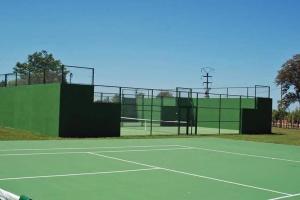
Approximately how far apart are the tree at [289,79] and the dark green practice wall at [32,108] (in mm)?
42130

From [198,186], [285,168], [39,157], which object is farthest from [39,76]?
[198,186]

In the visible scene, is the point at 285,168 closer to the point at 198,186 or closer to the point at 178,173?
the point at 178,173

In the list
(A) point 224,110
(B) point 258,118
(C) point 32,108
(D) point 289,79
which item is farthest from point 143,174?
(D) point 289,79

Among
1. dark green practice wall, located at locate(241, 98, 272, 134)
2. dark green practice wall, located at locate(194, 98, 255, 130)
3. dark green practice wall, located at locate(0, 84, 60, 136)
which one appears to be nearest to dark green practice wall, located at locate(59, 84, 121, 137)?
dark green practice wall, located at locate(0, 84, 60, 136)

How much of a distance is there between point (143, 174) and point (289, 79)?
5747cm

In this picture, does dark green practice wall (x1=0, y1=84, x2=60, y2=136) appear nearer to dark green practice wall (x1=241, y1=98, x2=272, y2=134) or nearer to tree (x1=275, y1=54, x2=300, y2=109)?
dark green practice wall (x1=241, y1=98, x2=272, y2=134)

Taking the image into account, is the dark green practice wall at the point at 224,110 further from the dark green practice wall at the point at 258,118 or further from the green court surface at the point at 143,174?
the green court surface at the point at 143,174

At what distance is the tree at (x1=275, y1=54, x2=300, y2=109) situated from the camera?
64.3 m

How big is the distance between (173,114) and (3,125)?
54.3 feet

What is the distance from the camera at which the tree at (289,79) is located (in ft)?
211

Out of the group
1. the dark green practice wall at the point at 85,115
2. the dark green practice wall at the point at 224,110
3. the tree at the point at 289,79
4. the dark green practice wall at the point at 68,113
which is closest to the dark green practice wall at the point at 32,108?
the dark green practice wall at the point at 68,113

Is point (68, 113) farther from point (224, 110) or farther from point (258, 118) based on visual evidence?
point (224, 110)

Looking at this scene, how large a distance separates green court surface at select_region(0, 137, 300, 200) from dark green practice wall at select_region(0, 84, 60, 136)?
7.62m

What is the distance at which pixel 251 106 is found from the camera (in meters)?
36.8
